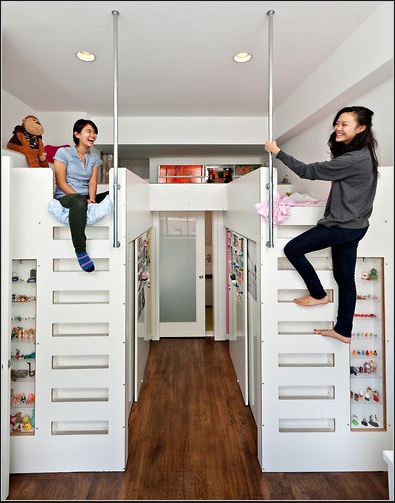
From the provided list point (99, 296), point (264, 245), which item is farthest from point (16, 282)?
point (264, 245)

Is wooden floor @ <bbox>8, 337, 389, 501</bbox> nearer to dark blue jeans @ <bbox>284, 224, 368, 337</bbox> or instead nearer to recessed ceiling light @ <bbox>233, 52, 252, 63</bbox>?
dark blue jeans @ <bbox>284, 224, 368, 337</bbox>

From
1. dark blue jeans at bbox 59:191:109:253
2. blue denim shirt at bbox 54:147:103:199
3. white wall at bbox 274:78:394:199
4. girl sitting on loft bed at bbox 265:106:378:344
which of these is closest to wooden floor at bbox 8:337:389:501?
girl sitting on loft bed at bbox 265:106:378:344

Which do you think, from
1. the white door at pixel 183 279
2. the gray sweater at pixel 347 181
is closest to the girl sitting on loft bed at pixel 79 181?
the gray sweater at pixel 347 181

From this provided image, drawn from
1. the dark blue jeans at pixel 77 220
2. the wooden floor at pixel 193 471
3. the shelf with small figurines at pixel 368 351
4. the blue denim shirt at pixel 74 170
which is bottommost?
the wooden floor at pixel 193 471


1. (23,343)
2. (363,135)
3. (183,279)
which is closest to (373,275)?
(363,135)

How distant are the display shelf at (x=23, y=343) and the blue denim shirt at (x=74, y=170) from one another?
0.54 meters

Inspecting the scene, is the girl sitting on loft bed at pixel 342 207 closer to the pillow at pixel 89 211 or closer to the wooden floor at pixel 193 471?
the wooden floor at pixel 193 471

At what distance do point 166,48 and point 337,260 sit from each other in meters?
1.82

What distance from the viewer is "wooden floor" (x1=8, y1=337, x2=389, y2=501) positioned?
201cm

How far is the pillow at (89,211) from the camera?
2129 mm

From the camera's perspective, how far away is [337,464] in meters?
2.19

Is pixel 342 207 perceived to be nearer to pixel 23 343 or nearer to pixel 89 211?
pixel 89 211

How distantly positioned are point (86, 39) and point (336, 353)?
8.40 ft

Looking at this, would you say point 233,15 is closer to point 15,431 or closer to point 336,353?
point 336,353
